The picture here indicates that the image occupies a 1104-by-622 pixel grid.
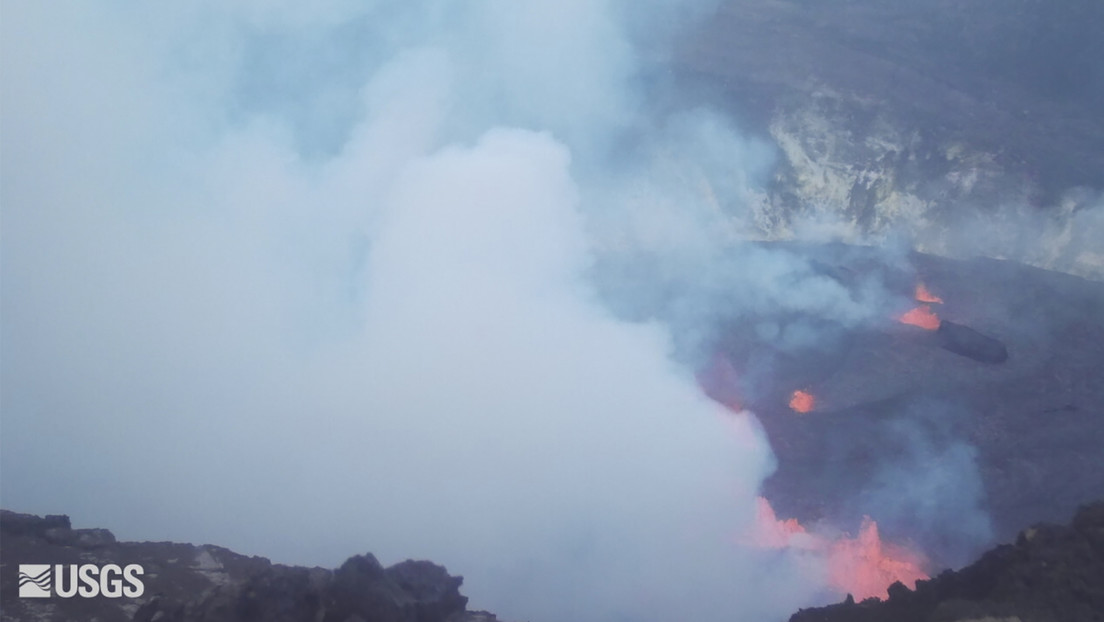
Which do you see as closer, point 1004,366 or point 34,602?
point 34,602

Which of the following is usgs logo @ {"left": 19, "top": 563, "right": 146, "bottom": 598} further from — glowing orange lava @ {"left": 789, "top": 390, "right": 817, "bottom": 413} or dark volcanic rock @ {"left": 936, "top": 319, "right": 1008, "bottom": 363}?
dark volcanic rock @ {"left": 936, "top": 319, "right": 1008, "bottom": 363}

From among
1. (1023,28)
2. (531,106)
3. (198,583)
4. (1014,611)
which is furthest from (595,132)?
(1014,611)

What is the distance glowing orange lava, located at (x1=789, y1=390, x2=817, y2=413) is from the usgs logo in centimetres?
1214

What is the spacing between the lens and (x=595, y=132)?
23859mm

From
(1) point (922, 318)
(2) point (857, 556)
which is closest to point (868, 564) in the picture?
(2) point (857, 556)

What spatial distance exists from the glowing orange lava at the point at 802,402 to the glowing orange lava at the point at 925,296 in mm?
4847

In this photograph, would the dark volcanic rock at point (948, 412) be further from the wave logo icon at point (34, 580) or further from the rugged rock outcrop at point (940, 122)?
the wave logo icon at point (34, 580)

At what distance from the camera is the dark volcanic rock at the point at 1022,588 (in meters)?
7.43

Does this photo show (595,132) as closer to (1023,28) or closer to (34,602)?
(1023,28)

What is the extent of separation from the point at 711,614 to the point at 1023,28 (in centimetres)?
2149

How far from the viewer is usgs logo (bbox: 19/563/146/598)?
30.5 feet

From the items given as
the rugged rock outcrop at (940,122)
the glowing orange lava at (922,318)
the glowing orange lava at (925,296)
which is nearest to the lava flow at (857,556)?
the glowing orange lava at (922,318)

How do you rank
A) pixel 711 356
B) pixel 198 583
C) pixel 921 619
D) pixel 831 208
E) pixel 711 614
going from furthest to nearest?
pixel 831 208 → pixel 711 356 → pixel 711 614 → pixel 198 583 → pixel 921 619

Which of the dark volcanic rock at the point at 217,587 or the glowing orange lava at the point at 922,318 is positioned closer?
the dark volcanic rock at the point at 217,587
